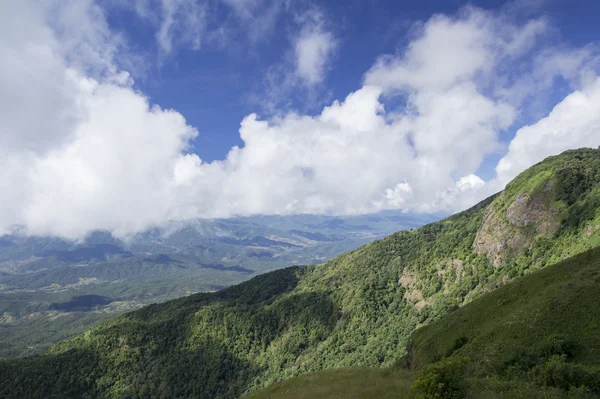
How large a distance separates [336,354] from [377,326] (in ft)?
91.2

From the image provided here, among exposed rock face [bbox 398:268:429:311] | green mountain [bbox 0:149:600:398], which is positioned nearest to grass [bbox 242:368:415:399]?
green mountain [bbox 0:149:600:398]

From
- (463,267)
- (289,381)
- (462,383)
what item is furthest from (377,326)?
(462,383)

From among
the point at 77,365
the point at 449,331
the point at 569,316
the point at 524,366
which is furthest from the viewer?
the point at 77,365

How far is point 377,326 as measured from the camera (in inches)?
6924

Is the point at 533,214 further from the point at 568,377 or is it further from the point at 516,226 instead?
the point at 568,377

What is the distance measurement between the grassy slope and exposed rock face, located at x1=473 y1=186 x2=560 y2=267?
7463 cm

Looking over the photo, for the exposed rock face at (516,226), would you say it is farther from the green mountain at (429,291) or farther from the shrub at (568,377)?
the shrub at (568,377)

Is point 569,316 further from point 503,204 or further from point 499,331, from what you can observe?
point 503,204

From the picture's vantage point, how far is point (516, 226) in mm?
132625

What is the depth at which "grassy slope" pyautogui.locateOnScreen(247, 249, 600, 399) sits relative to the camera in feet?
94.7

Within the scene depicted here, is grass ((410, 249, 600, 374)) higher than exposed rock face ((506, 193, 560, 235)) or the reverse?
the reverse

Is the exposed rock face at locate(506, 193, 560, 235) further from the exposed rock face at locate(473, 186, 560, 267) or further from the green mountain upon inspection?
the green mountain

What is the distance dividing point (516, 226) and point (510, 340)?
4461 inches

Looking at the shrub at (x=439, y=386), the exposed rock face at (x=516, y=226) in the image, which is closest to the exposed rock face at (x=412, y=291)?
the exposed rock face at (x=516, y=226)
